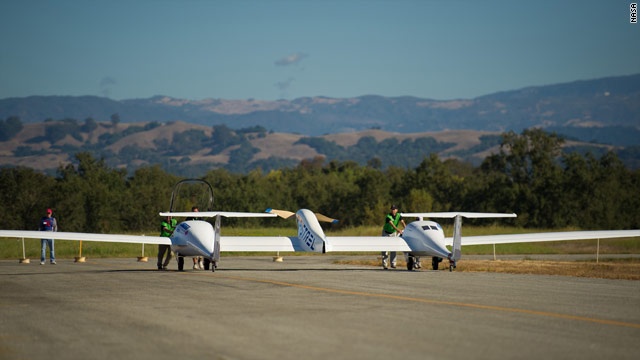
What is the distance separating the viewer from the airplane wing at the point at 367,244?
28078mm

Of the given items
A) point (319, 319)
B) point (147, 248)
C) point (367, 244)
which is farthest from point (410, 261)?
point (147, 248)

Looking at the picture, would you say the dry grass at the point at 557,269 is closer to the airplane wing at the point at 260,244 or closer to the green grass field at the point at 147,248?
the airplane wing at the point at 260,244

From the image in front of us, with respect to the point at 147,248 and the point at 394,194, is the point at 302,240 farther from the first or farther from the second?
the point at 394,194

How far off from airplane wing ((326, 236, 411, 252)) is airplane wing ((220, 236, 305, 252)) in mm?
1111

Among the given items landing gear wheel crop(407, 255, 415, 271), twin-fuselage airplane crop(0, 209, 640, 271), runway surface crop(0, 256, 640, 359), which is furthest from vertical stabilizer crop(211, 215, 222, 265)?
landing gear wheel crop(407, 255, 415, 271)

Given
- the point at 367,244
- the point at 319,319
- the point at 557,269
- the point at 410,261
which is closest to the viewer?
the point at 319,319

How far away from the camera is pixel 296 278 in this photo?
24.9m

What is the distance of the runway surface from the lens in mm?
11547

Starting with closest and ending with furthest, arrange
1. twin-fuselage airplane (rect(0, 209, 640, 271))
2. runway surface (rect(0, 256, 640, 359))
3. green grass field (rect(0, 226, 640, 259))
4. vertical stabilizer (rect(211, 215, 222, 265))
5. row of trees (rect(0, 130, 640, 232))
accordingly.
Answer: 1. runway surface (rect(0, 256, 640, 359))
2. vertical stabilizer (rect(211, 215, 222, 265))
3. twin-fuselage airplane (rect(0, 209, 640, 271))
4. green grass field (rect(0, 226, 640, 259))
5. row of trees (rect(0, 130, 640, 232))

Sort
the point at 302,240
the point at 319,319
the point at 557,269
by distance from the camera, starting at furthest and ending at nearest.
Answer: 1. the point at 557,269
2. the point at 302,240
3. the point at 319,319

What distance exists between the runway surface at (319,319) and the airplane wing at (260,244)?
398cm

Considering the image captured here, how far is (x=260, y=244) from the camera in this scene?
1101 inches

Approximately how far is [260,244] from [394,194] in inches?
3365

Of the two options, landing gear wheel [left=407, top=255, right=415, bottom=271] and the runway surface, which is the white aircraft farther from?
the runway surface
